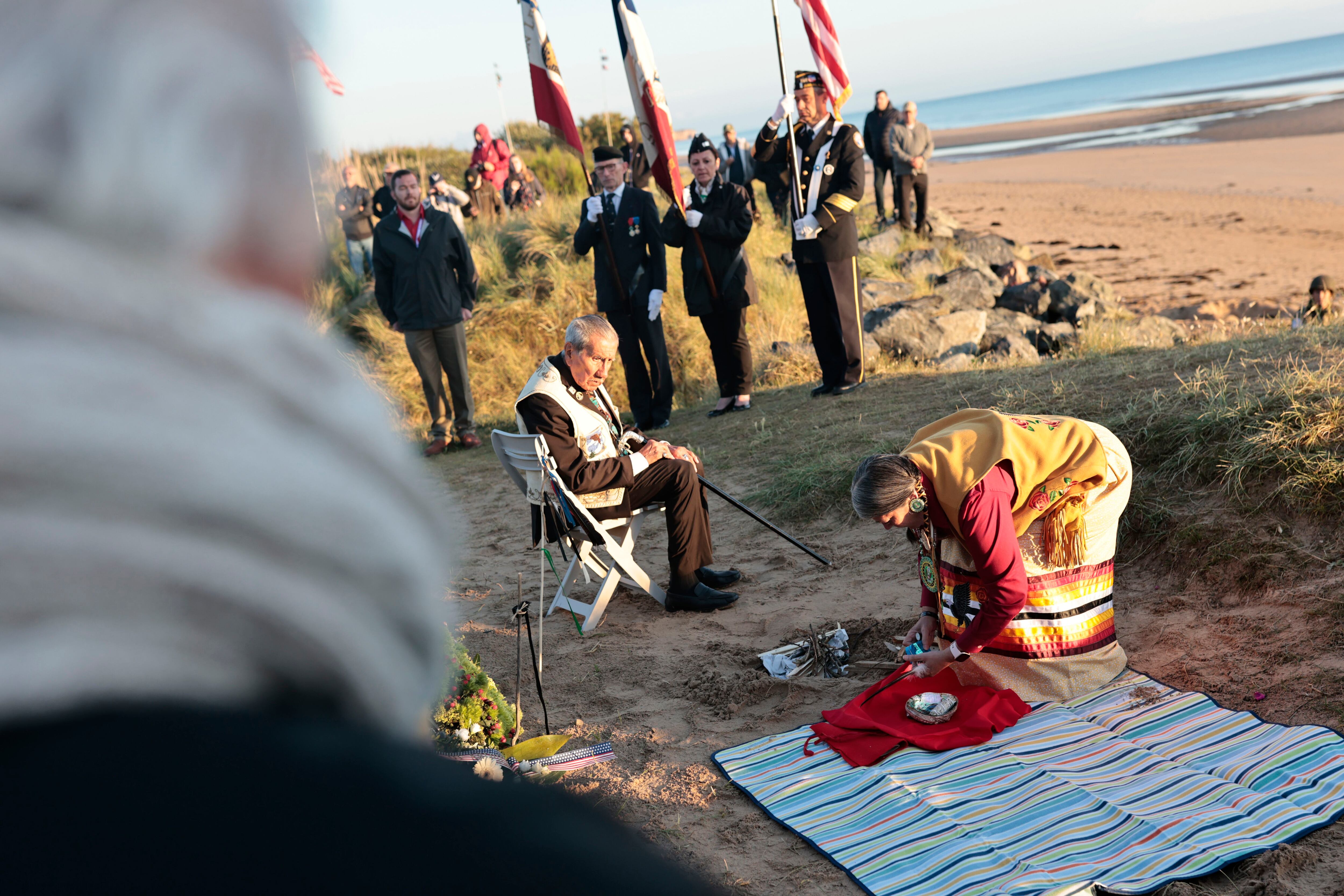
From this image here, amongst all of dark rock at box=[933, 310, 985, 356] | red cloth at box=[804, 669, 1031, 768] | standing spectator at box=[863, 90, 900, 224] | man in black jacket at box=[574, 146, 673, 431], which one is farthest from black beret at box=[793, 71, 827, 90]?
standing spectator at box=[863, 90, 900, 224]

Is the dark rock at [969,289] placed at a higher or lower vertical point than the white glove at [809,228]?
lower

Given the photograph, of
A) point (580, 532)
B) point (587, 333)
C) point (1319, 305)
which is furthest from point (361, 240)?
point (1319, 305)

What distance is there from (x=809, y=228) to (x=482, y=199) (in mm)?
8518

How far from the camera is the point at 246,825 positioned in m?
0.41

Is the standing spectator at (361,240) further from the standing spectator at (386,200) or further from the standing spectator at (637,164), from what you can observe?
the standing spectator at (637,164)

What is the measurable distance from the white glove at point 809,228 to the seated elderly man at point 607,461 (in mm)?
3192

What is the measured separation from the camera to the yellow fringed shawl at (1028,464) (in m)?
3.04

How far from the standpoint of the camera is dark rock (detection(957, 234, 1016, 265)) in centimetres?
1416

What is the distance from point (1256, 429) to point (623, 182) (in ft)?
Answer: 16.9

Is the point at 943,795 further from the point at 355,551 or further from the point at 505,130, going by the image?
the point at 505,130

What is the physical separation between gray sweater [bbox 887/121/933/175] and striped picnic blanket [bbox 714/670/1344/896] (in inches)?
452

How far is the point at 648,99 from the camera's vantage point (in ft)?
24.6

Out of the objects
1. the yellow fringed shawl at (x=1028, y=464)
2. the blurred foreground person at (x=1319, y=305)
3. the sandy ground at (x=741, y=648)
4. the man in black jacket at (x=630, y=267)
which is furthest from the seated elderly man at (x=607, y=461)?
the blurred foreground person at (x=1319, y=305)

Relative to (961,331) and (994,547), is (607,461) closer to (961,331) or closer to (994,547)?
(994,547)
